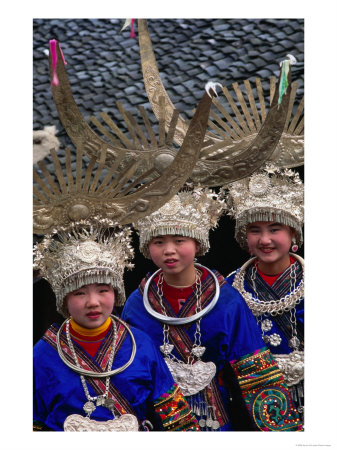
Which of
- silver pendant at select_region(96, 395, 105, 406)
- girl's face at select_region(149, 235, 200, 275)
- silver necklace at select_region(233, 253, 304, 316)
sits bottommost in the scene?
silver pendant at select_region(96, 395, 105, 406)

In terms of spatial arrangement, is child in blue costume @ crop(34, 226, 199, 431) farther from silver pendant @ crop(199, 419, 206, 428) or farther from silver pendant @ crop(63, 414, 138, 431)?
silver pendant @ crop(199, 419, 206, 428)

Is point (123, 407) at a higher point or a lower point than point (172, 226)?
lower

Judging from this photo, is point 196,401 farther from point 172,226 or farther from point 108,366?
point 172,226

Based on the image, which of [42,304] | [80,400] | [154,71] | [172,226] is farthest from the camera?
[42,304]

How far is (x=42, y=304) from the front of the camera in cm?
916

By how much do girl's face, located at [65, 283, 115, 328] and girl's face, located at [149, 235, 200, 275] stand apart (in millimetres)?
532

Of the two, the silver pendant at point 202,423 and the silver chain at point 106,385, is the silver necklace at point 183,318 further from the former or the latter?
the silver pendant at point 202,423

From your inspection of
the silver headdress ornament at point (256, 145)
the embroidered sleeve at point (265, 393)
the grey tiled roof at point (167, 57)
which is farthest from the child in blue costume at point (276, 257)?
the grey tiled roof at point (167, 57)

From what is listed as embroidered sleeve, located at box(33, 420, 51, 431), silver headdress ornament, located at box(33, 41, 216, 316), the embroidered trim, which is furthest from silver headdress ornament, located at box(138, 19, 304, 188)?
embroidered sleeve, located at box(33, 420, 51, 431)

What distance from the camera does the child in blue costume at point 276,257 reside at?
637cm

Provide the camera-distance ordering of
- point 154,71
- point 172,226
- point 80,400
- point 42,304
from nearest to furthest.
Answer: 1. point 80,400
2. point 172,226
3. point 154,71
4. point 42,304

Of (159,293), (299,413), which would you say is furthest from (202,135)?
(299,413)

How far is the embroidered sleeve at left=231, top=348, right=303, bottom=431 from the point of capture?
232 inches

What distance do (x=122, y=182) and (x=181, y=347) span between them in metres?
1.20
